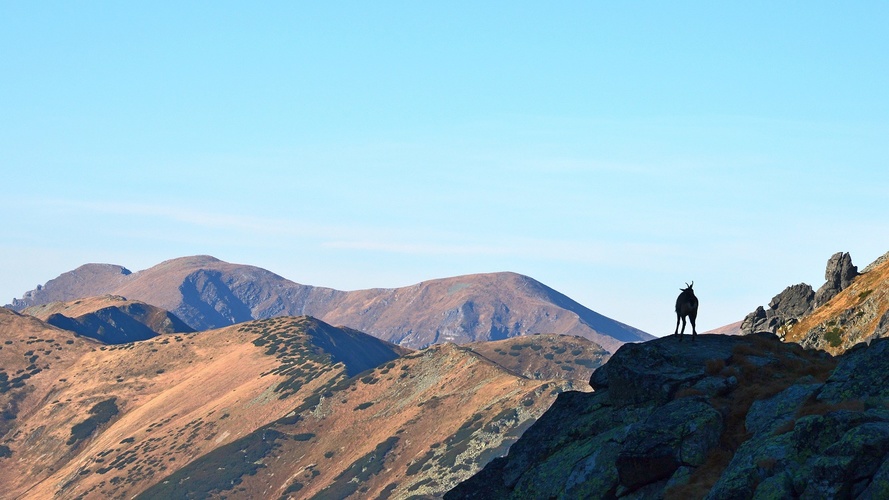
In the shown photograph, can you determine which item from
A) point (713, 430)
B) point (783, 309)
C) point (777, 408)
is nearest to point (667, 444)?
point (713, 430)

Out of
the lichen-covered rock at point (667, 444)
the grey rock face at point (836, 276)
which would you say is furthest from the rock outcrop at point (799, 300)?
the lichen-covered rock at point (667, 444)

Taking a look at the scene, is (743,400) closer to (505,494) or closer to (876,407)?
(876,407)

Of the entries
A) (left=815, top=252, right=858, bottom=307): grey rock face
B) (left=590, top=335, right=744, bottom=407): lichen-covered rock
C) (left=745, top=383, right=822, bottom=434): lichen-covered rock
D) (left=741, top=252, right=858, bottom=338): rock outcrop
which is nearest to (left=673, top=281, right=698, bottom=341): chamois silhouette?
(left=590, top=335, right=744, bottom=407): lichen-covered rock

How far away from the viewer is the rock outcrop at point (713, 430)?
2338cm

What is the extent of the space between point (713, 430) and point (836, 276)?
75.5m

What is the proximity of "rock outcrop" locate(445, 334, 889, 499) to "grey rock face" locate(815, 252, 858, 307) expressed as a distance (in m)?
63.4

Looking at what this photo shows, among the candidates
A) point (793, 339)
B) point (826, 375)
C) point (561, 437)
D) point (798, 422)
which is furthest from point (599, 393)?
point (793, 339)

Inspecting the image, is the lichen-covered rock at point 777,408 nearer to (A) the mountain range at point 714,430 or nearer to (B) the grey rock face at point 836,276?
(A) the mountain range at point 714,430

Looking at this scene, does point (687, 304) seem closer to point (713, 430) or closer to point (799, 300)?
point (713, 430)

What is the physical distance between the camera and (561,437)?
3447 cm

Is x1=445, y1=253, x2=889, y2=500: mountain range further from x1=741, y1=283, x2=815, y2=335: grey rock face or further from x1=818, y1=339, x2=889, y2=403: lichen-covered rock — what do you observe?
x1=741, y1=283, x2=815, y2=335: grey rock face

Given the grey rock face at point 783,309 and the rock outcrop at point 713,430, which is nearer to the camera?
the rock outcrop at point 713,430

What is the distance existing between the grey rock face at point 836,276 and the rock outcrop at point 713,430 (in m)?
63.4

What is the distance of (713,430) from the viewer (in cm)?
2842
